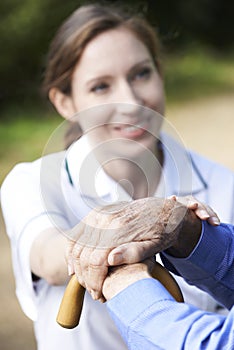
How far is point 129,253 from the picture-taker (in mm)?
1184

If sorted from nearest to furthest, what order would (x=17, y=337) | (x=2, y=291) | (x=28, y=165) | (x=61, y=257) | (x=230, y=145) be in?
1. (x=61, y=257)
2. (x=28, y=165)
3. (x=17, y=337)
4. (x=2, y=291)
5. (x=230, y=145)

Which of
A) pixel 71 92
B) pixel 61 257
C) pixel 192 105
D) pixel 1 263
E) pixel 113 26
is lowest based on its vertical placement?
pixel 192 105

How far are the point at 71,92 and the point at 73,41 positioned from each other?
13 centimetres

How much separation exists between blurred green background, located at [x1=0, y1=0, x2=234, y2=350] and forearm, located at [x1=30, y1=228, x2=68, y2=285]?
97.6 inches

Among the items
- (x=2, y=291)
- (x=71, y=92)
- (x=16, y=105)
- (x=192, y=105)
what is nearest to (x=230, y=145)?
(x=192, y=105)

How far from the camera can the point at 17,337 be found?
332 cm

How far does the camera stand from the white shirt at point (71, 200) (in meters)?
1.63

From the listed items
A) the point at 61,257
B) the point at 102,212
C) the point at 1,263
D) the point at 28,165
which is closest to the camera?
the point at 102,212

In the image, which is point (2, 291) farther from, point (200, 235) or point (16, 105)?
point (16, 105)

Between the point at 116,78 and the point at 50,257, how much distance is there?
50 cm

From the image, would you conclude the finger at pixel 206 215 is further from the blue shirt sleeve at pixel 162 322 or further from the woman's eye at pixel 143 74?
the woman's eye at pixel 143 74

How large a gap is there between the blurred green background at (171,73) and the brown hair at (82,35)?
7.39 feet

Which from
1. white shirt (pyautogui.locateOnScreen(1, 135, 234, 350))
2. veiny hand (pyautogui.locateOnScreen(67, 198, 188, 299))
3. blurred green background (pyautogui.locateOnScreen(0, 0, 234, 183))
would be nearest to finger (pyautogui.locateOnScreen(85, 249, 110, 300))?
veiny hand (pyautogui.locateOnScreen(67, 198, 188, 299))

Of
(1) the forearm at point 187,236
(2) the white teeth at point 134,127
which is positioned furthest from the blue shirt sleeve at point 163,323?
(2) the white teeth at point 134,127
